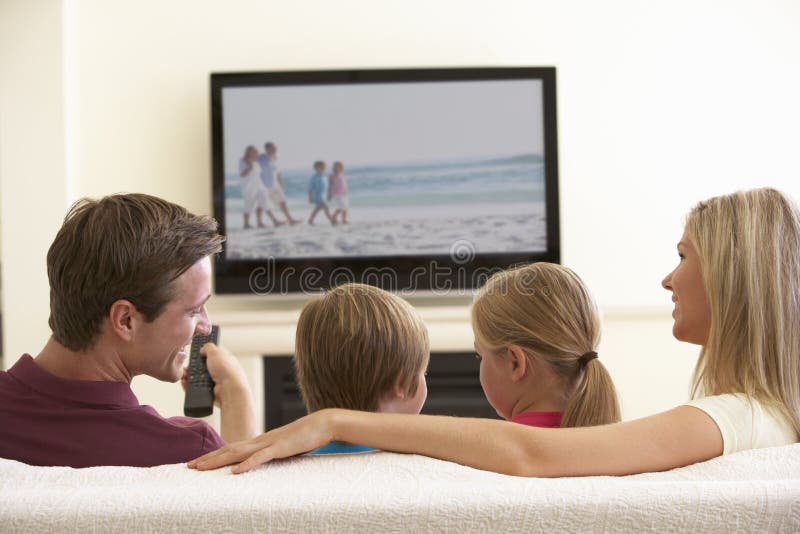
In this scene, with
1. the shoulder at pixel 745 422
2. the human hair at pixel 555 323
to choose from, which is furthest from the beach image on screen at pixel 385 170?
the shoulder at pixel 745 422

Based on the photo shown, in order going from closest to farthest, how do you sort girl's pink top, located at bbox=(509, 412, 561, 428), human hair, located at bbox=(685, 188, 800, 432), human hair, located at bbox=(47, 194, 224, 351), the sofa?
the sofa → human hair, located at bbox=(685, 188, 800, 432) → human hair, located at bbox=(47, 194, 224, 351) → girl's pink top, located at bbox=(509, 412, 561, 428)

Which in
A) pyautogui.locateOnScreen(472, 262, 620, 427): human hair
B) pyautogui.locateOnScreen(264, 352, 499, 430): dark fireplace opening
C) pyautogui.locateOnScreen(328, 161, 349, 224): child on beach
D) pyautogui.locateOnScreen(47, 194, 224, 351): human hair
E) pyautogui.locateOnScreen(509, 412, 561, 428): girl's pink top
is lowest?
pyautogui.locateOnScreen(264, 352, 499, 430): dark fireplace opening

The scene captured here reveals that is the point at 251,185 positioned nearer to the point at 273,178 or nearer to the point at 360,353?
the point at 273,178

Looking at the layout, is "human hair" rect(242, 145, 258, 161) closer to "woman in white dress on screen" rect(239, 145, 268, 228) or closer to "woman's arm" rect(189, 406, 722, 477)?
"woman in white dress on screen" rect(239, 145, 268, 228)

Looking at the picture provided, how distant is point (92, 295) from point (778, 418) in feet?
3.04

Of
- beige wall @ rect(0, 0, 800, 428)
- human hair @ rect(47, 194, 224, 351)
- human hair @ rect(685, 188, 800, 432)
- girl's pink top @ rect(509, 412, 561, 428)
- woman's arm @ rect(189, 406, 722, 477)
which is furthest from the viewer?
beige wall @ rect(0, 0, 800, 428)

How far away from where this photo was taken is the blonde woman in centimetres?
90

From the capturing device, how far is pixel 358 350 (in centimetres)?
131

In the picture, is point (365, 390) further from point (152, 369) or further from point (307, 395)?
point (152, 369)

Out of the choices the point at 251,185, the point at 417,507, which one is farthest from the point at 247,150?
the point at 417,507

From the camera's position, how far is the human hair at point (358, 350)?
1.31 meters

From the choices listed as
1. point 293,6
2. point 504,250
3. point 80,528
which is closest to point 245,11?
point 293,6

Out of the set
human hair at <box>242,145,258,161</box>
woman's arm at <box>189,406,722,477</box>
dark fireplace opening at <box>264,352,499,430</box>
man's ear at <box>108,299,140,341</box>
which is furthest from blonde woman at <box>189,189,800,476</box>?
human hair at <box>242,145,258,161</box>

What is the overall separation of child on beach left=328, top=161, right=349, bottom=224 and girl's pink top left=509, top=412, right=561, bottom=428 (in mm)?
2620
